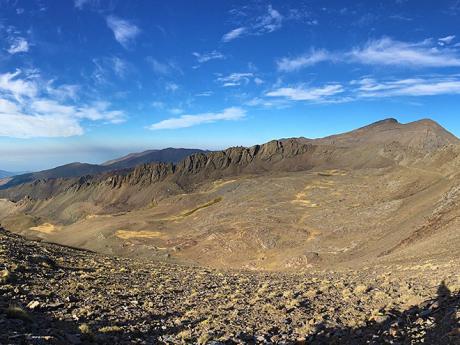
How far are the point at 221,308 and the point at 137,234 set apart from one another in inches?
2731

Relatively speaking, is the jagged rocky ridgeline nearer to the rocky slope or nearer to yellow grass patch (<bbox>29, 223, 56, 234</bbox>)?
the rocky slope

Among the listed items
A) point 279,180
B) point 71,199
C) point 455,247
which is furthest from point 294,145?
point 455,247

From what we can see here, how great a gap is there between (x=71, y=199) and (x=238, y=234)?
148m

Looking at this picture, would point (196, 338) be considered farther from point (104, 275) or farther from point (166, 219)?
point (166, 219)

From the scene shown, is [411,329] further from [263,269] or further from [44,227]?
[44,227]

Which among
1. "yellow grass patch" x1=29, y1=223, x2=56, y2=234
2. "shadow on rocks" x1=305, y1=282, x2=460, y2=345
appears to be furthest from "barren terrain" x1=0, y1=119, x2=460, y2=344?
"yellow grass patch" x1=29, y1=223, x2=56, y2=234

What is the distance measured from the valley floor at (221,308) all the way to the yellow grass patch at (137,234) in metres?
58.9

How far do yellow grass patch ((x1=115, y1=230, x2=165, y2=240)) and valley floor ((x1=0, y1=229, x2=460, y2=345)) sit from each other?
193 ft

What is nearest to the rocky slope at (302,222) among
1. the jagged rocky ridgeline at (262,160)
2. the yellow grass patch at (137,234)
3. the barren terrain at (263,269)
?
the yellow grass patch at (137,234)

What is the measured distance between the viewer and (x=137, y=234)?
3241 inches

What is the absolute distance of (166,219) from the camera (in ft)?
312

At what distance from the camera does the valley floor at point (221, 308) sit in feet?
37.6

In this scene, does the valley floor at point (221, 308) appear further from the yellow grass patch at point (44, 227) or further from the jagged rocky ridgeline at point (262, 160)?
the jagged rocky ridgeline at point (262, 160)

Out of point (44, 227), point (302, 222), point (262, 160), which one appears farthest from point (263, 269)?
point (262, 160)
